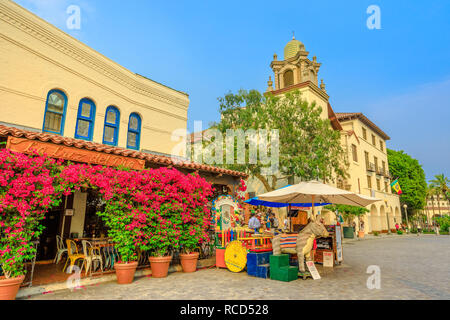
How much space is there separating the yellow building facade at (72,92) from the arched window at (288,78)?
17.2 metres

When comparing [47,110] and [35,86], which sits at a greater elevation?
[35,86]

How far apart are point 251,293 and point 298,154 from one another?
43.8 ft

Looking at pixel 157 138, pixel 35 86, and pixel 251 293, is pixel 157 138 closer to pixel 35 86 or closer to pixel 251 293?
pixel 35 86

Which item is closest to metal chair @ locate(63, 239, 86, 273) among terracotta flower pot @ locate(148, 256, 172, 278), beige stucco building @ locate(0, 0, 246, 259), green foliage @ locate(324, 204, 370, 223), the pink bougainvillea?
the pink bougainvillea

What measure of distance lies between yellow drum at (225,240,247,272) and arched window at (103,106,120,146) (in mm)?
6579

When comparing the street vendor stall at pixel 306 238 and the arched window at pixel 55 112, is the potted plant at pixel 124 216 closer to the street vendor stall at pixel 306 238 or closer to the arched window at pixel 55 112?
the street vendor stall at pixel 306 238

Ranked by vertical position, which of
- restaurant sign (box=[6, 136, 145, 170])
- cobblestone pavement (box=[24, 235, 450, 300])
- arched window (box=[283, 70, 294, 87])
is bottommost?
cobblestone pavement (box=[24, 235, 450, 300])

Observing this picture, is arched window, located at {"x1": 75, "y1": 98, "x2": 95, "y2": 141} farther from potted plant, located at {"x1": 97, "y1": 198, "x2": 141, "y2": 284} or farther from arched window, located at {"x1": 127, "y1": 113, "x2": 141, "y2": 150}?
potted plant, located at {"x1": 97, "y1": 198, "x2": 141, "y2": 284}

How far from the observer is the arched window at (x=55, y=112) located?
9.93 m

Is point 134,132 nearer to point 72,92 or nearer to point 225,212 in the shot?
point 72,92

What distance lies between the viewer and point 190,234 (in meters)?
8.12

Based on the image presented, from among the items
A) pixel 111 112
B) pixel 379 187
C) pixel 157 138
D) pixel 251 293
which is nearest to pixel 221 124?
pixel 157 138

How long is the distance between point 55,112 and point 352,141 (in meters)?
29.4

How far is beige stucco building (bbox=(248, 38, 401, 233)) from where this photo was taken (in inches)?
1048
